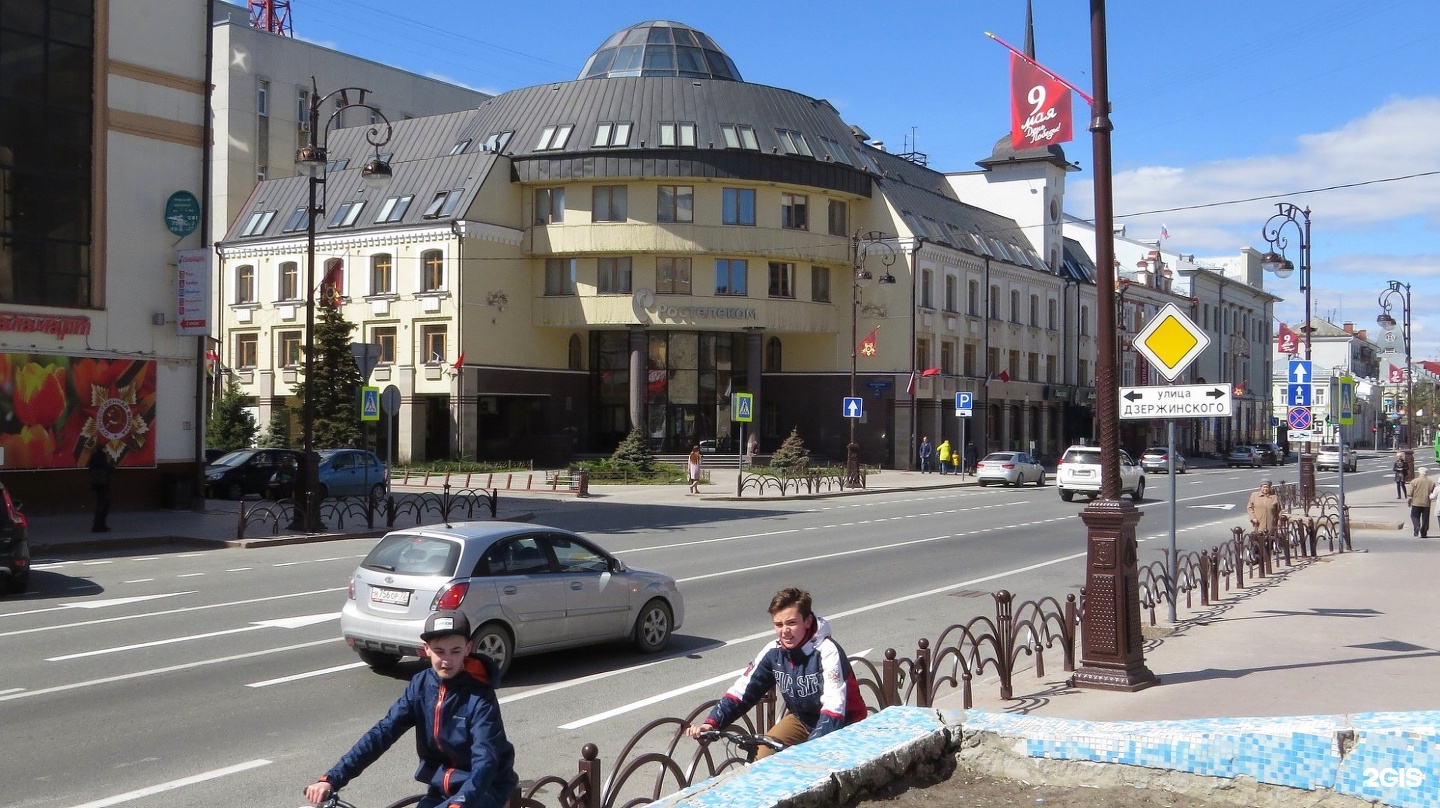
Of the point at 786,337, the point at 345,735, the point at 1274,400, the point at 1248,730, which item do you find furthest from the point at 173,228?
the point at 1274,400

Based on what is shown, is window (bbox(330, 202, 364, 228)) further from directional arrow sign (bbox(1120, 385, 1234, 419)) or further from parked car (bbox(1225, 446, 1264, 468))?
parked car (bbox(1225, 446, 1264, 468))

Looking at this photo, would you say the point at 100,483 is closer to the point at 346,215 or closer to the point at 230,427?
the point at 230,427

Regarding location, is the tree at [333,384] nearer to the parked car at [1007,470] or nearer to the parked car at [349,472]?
the parked car at [349,472]

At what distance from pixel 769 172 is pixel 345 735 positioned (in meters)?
46.7

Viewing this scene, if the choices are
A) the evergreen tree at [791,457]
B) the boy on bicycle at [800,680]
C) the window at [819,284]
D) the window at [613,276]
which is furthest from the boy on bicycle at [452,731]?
the window at [819,284]

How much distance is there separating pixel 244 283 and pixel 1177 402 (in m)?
54.8

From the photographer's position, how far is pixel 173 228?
2838cm

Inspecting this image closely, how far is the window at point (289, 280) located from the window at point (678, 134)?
59.4ft

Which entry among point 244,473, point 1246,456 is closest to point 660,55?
point 244,473

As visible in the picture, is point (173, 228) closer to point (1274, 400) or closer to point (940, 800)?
point (940, 800)

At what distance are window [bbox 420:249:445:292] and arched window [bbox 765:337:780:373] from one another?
15.5 metres

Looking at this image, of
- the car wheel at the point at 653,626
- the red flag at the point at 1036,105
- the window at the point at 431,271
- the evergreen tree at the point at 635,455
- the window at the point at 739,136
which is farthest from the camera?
the window at the point at 739,136

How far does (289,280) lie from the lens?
5822 cm

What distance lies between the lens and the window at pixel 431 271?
53000mm
